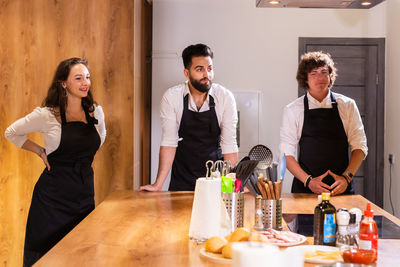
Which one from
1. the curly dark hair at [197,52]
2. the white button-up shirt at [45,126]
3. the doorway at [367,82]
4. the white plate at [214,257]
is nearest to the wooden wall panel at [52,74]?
the white button-up shirt at [45,126]

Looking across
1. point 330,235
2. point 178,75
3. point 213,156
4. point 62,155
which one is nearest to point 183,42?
point 178,75

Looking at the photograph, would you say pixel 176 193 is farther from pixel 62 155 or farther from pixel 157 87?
pixel 157 87

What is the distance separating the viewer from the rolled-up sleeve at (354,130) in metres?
3.18

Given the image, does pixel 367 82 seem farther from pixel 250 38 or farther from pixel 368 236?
pixel 368 236

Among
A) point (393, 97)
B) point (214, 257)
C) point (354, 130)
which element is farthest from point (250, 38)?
point (214, 257)

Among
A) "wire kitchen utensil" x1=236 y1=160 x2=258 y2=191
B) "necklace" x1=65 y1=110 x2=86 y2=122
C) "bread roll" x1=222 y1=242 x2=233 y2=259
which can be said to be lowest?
"bread roll" x1=222 y1=242 x2=233 y2=259

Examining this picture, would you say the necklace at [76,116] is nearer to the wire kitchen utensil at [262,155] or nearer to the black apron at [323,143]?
the wire kitchen utensil at [262,155]

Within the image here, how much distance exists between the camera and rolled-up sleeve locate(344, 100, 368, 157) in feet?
10.4

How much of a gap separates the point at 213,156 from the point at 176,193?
54 centimetres

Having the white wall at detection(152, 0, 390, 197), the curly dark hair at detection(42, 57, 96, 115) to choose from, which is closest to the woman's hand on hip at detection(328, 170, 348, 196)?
the curly dark hair at detection(42, 57, 96, 115)

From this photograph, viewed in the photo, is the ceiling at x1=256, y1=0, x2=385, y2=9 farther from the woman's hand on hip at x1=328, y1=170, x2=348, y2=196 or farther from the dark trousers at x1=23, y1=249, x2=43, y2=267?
the dark trousers at x1=23, y1=249, x2=43, y2=267

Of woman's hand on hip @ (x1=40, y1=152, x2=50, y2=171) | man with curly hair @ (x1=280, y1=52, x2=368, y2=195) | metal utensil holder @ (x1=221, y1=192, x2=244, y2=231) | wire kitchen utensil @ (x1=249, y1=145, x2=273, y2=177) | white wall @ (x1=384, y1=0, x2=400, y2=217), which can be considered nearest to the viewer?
metal utensil holder @ (x1=221, y1=192, x2=244, y2=231)

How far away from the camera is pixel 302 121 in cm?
333

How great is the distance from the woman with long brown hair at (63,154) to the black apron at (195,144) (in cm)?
54
